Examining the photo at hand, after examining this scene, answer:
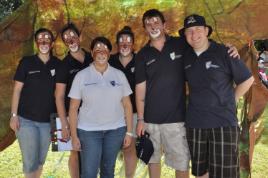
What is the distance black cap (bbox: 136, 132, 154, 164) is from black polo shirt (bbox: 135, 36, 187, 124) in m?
0.20

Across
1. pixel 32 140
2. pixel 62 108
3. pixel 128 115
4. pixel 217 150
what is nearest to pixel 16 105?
pixel 32 140

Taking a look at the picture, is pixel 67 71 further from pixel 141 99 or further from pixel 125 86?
pixel 141 99

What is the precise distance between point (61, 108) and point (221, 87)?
1.52 metres

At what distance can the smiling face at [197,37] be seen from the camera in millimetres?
3781

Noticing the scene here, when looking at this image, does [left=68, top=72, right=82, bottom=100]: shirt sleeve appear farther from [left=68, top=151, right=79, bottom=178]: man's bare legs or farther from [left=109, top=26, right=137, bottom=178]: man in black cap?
[left=68, top=151, right=79, bottom=178]: man's bare legs

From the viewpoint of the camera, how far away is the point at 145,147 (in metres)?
4.11

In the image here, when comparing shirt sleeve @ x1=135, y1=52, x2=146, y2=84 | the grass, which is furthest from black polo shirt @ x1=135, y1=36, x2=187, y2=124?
the grass

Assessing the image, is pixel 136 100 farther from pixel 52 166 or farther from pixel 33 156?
pixel 52 166

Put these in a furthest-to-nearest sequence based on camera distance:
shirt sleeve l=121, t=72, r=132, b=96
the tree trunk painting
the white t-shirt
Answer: the tree trunk painting, shirt sleeve l=121, t=72, r=132, b=96, the white t-shirt

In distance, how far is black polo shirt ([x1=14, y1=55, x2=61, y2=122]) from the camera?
164 inches

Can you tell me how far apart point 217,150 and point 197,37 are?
1.02m

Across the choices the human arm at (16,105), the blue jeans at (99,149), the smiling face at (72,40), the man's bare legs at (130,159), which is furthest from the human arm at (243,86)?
the human arm at (16,105)

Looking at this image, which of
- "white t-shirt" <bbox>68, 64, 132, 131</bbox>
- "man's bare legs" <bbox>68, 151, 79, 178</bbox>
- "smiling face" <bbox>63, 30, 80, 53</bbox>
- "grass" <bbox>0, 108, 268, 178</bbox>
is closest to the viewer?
"white t-shirt" <bbox>68, 64, 132, 131</bbox>

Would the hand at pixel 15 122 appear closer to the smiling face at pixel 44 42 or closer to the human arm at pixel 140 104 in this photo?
the smiling face at pixel 44 42
